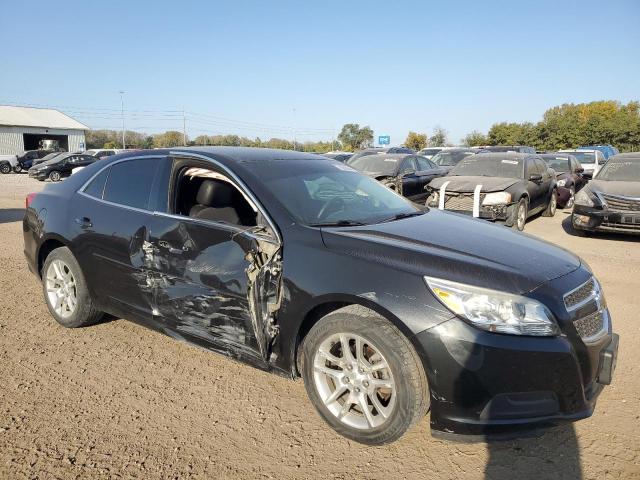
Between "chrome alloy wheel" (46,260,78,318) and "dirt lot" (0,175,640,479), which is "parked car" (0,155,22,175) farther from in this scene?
"dirt lot" (0,175,640,479)

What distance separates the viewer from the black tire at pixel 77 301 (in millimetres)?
3992

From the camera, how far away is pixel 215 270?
3041 millimetres

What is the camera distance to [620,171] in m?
9.36

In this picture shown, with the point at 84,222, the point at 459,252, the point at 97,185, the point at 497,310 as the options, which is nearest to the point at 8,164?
the point at 97,185

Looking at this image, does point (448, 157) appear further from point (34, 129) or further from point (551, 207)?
point (34, 129)

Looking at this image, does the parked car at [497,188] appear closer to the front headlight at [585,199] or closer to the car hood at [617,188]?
the front headlight at [585,199]

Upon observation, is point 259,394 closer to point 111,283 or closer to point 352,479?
point 352,479

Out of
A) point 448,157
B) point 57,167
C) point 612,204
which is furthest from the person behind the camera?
point 57,167

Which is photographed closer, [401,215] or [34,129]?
[401,215]

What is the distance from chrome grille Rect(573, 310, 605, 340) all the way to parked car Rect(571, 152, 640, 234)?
6.47m

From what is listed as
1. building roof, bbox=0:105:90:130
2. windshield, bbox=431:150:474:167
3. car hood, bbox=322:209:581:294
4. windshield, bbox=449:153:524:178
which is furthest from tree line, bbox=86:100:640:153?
car hood, bbox=322:209:581:294

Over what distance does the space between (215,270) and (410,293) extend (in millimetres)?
1302

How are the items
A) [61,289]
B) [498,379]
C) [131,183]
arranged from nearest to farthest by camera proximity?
1. [498,379]
2. [131,183]
3. [61,289]

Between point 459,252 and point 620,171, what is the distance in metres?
8.54
